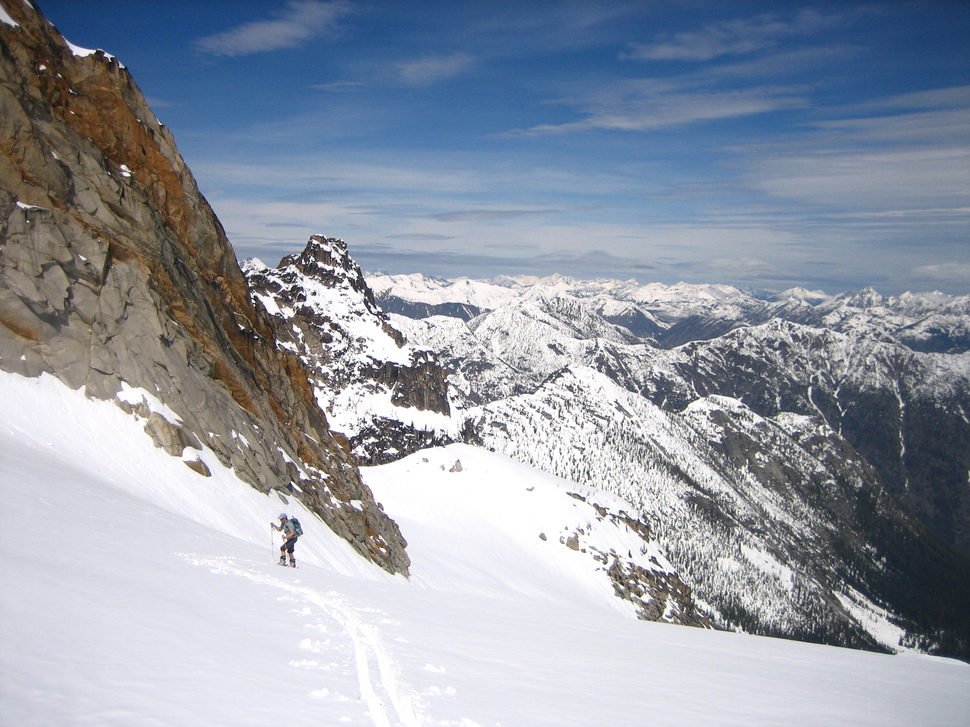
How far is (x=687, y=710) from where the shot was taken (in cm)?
1235

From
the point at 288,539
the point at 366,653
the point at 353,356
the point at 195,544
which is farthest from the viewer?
the point at 353,356

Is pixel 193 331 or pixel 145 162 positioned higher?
pixel 145 162

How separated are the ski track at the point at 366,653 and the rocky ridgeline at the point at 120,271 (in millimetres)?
14152

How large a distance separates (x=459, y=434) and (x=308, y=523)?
367ft

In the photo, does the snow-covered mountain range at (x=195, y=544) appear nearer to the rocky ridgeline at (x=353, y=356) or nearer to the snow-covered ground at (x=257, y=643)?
the snow-covered ground at (x=257, y=643)

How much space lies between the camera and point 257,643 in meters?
11.1

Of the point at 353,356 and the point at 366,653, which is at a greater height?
the point at 353,356

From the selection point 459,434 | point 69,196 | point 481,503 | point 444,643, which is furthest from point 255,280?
point 444,643

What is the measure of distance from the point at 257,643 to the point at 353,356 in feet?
428

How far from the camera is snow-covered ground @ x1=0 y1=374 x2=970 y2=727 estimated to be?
8172 millimetres

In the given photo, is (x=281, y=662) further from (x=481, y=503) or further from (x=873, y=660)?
(x=481, y=503)

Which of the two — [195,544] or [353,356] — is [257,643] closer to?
[195,544]

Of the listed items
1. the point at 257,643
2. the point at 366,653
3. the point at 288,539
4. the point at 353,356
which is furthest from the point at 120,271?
the point at 353,356

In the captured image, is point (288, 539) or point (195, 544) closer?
point (195, 544)
